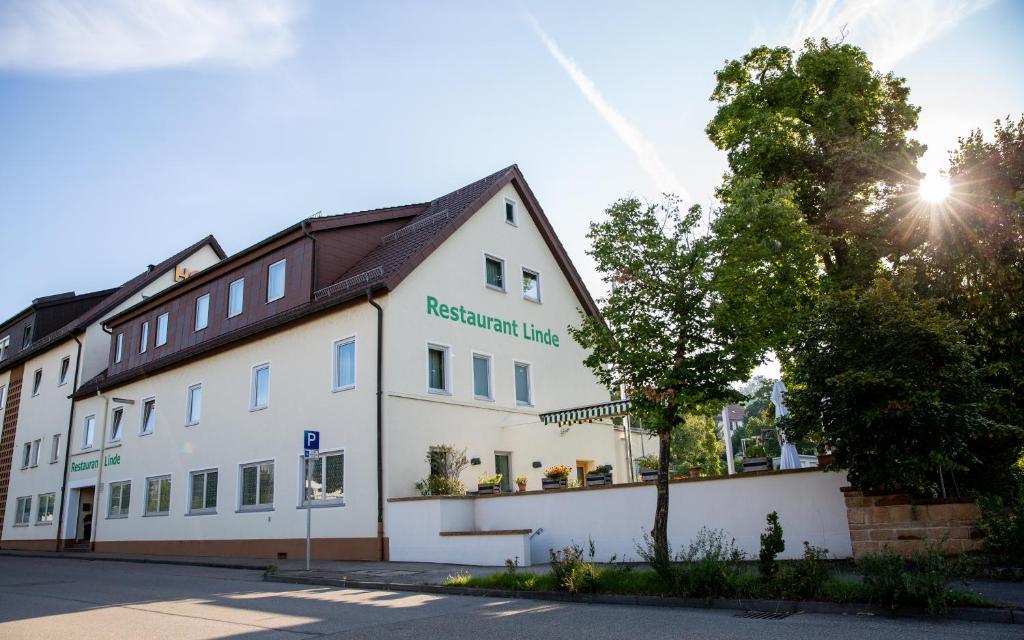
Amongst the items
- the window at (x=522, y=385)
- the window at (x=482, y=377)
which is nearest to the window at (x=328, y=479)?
the window at (x=482, y=377)

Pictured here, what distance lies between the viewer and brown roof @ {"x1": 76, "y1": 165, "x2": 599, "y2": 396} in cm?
1939

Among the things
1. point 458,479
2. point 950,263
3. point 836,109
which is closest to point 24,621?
point 458,479

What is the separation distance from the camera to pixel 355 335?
18812 millimetres

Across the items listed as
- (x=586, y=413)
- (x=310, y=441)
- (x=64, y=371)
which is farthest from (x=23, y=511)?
(x=586, y=413)

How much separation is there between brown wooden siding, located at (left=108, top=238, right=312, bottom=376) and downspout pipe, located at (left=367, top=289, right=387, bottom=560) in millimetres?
3504

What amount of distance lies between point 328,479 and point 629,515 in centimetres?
813

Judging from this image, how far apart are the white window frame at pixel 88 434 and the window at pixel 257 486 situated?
1187cm

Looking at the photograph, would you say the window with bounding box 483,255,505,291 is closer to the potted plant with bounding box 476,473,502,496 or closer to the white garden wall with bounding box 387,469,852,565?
the potted plant with bounding box 476,473,502,496

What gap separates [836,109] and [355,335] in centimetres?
1340

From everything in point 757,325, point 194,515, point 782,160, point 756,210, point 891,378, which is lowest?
point 194,515

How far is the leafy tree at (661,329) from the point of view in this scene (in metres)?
11.3

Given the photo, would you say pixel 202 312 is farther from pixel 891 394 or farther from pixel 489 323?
pixel 891 394

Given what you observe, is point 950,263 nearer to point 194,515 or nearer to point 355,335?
point 355,335

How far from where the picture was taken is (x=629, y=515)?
1449 cm
